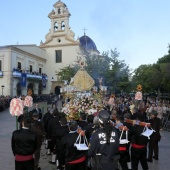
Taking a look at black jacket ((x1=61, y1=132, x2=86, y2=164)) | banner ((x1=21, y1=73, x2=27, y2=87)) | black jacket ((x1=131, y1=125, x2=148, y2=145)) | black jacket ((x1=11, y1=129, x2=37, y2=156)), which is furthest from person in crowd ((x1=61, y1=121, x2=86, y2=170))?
banner ((x1=21, y1=73, x2=27, y2=87))

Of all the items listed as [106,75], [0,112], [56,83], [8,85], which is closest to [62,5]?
[56,83]

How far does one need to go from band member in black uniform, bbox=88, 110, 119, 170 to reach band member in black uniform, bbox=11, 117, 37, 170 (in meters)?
1.57

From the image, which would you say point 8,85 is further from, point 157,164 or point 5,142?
point 157,164

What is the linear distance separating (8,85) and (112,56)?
53.3 feet

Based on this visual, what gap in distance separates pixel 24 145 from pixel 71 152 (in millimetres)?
1035

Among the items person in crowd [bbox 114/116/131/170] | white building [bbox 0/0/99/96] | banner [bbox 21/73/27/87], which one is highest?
white building [bbox 0/0/99/96]

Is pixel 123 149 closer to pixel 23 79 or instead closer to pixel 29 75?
pixel 23 79

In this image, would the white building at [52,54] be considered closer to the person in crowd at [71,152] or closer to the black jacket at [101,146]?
the person in crowd at [71,152]

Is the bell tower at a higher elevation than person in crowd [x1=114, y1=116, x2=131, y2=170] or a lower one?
higher

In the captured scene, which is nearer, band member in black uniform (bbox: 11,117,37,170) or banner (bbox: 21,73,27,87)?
band member in black uniform (bbox: 11,117,37,170)

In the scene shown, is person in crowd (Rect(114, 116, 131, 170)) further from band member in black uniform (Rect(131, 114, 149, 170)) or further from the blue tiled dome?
the blue tiled dome

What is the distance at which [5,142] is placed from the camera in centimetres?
1209

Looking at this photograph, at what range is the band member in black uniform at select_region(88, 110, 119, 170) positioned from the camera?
4734 mm

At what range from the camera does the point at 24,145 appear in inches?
223
